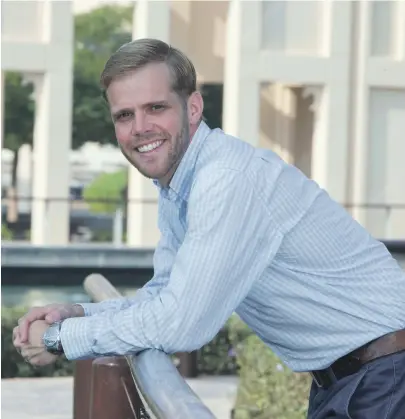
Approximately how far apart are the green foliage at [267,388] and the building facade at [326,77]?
1176 cm

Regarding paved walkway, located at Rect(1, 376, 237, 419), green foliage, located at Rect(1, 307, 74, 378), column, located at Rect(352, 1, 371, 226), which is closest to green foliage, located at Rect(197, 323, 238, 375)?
paved walkway, located at Rect(1, 376, 237, 419)

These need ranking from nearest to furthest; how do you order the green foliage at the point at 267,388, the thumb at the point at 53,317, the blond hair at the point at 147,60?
the blond hair at the point at 147,60, the thumb at the point at 53,317, the green foliage at the point at 267,388

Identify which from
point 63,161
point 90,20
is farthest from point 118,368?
point 90,20

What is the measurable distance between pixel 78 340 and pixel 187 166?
0.41m

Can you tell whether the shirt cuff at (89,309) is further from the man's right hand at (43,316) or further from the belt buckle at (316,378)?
the belt buckle at (316,378)

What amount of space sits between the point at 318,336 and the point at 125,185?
28919 mm

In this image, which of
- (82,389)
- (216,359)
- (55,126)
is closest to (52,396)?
(216,359)

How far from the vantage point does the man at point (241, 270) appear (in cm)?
175

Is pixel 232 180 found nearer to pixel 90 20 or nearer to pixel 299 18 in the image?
pixel 299 18

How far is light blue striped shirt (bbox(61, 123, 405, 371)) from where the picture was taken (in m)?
1.75

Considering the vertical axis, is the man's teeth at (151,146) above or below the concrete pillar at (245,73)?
below

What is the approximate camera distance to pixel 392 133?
61.9 feet

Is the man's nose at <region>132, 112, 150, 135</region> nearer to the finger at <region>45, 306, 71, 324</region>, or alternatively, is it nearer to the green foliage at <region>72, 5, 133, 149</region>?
the finger at <region>45, 306, 71, 324</region>

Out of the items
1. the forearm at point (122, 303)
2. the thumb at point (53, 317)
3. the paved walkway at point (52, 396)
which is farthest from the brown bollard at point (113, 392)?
the paved walkway at point (52, 396)
